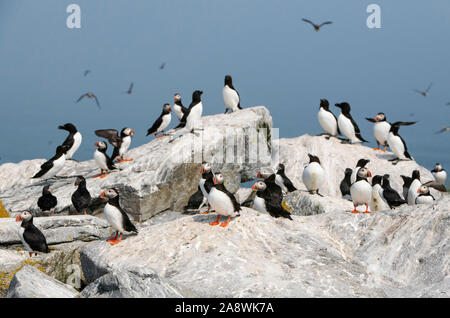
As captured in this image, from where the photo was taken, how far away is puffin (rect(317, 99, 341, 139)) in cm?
1755

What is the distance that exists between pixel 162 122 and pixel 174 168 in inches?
93.7

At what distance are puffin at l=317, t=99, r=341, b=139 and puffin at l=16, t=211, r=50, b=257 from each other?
10252mm

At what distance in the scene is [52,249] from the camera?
10781mm

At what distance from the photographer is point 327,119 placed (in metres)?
17.6

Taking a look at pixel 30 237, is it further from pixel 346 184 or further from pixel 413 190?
pixel 413 190

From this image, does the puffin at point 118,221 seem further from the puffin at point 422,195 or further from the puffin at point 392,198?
the puffin at point 422,195

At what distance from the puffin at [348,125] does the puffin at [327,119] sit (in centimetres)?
20

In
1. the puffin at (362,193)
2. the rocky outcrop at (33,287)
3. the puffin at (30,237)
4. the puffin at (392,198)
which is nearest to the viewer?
the rocky outcrop at (33,287)

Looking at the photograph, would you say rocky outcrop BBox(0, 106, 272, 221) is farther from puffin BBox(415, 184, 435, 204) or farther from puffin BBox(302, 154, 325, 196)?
puffin BBox(415, 184, 435, 204)

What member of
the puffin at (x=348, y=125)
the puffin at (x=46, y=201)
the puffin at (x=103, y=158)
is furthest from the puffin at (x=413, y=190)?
the puffin at (x=46, y=201)

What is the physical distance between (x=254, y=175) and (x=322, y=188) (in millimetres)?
2044

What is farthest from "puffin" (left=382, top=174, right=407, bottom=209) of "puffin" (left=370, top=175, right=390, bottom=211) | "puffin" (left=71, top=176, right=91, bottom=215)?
"puffin" (left=71, top=176, right=91, bottom=215)

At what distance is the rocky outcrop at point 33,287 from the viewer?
5.47m
